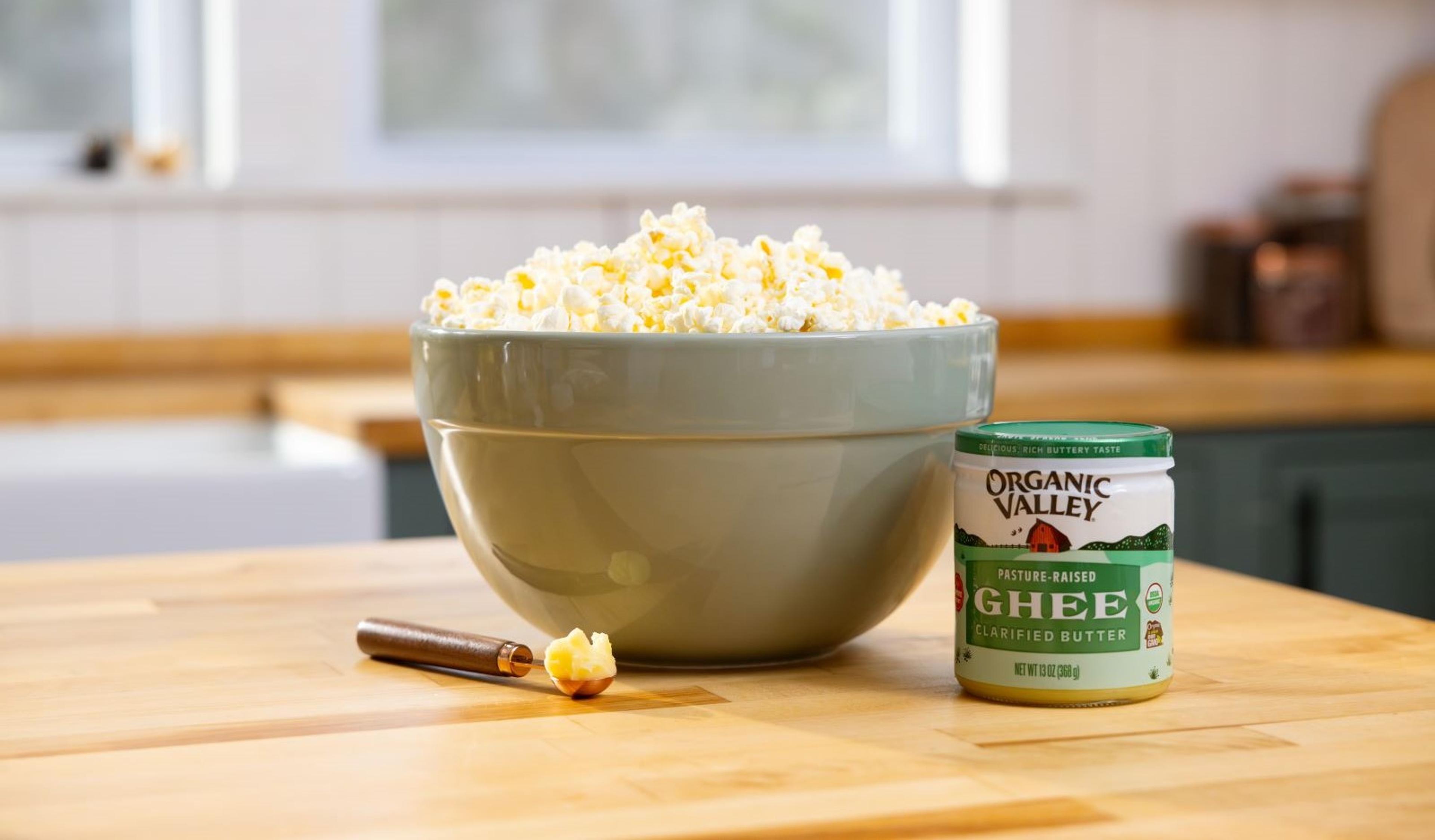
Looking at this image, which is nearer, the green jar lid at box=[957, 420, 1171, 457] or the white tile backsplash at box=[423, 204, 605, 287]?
the green jar lid at box=[957, 420, 1171, 457]

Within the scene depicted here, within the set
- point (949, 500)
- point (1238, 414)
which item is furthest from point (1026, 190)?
point (949, 500)

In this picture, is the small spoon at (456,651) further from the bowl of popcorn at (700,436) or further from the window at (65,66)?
the window at (65,66)

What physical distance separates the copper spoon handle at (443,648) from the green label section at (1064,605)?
0.72 feet

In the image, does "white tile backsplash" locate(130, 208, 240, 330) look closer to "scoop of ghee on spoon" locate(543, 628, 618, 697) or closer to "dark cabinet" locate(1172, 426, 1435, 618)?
"dark cabinet" locate(1172, 426, 1435, 618)

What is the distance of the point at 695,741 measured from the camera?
69 cm

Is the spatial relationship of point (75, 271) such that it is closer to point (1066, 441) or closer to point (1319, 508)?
point (1319, 508)

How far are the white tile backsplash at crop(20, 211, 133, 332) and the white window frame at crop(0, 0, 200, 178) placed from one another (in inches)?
4.6

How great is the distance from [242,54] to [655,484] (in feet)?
6.43

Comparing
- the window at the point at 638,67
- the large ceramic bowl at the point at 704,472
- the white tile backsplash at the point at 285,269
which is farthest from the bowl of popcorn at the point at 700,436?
the window at the point at 638,67

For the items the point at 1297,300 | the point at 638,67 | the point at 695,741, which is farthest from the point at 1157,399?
the point at 695,741

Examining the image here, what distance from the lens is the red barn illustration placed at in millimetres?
730

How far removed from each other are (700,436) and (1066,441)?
163 millimetres

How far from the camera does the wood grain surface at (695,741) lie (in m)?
0.59

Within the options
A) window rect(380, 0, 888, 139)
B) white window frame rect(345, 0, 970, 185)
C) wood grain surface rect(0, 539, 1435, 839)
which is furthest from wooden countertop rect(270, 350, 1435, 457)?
wood grain surface rect(0, 539, 1435, 839)
